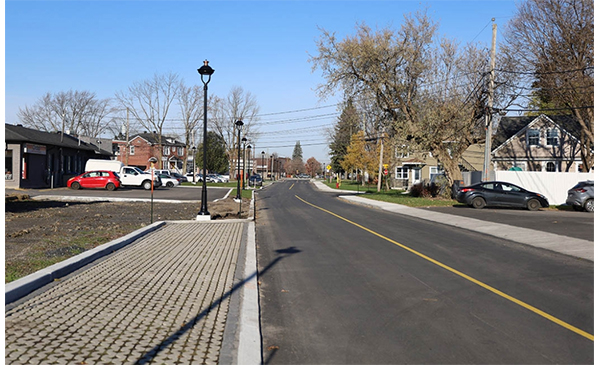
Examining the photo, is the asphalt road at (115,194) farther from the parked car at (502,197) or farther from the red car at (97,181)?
the parked car at (502,197)

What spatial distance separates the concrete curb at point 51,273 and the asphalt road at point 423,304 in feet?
10.6

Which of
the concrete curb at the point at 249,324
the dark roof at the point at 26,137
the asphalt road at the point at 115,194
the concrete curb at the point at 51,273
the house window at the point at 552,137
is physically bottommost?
the asphalt road at the point at 115,194

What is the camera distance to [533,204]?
2706 centimetres

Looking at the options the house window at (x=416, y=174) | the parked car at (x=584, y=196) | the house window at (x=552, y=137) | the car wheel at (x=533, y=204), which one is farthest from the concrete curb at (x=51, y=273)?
the house window at (x=416, y=174)

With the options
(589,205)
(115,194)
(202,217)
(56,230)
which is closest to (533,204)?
(589,205)

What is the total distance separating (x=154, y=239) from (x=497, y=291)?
30.0 feet

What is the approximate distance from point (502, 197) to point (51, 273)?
24.3 meters

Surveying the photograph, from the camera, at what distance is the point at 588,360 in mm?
5176

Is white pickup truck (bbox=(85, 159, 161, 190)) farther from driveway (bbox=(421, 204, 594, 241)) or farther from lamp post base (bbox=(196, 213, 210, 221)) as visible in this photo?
driveway (bbox=(421, 204, 594, 241))

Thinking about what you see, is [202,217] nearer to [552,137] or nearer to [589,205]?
[589,205]

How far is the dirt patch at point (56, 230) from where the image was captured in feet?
31.9

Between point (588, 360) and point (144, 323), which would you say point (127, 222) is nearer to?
point (144, 323)

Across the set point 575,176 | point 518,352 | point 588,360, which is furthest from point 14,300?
point 575,176

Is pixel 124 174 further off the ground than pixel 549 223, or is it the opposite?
pixel 124 174
